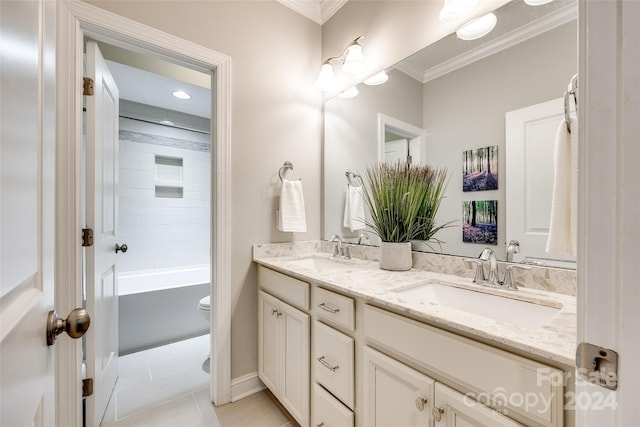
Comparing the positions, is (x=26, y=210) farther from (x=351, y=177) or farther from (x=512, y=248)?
(x=351, y=177)

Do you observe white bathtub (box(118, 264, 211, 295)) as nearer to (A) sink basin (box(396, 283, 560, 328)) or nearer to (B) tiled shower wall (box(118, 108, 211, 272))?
(B) tiled shower wall (box(118, 108, 211, 272))

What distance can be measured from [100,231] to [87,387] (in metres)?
0.76

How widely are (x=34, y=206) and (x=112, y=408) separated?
171 cm

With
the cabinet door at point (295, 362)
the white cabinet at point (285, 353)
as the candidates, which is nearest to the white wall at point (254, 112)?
the white cabinet at point (285, 353)

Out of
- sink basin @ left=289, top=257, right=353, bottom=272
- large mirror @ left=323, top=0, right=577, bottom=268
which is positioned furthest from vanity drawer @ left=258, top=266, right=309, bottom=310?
large mirror @ left=323, top=0, right=577, bottom=268

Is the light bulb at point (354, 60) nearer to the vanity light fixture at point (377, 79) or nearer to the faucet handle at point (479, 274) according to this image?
the vanity light fixture at point (377, 79)

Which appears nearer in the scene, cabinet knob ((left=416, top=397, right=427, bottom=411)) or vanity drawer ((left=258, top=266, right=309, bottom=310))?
cabinet knob ((left=416, top=397, right=427, bottom=411))

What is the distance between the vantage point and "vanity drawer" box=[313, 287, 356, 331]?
42.3 inches

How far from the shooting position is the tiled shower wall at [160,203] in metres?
3.13

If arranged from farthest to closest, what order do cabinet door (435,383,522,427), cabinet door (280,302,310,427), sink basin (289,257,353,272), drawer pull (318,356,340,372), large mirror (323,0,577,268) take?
sink basin (289,257,353,272) < cabinet door (280,302,310,427) < drawer pull (318,356,340,372) < large mirror (323,0,577,268) < cabinet door (435,383,522,427)

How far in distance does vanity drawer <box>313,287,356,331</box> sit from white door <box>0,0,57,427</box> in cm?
84

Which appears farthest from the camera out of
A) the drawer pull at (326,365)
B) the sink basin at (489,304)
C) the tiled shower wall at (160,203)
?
the tiled shower wall at (160,203)

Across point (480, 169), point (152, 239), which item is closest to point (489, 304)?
point (480, 169)

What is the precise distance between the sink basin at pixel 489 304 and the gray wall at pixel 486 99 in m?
0.23
